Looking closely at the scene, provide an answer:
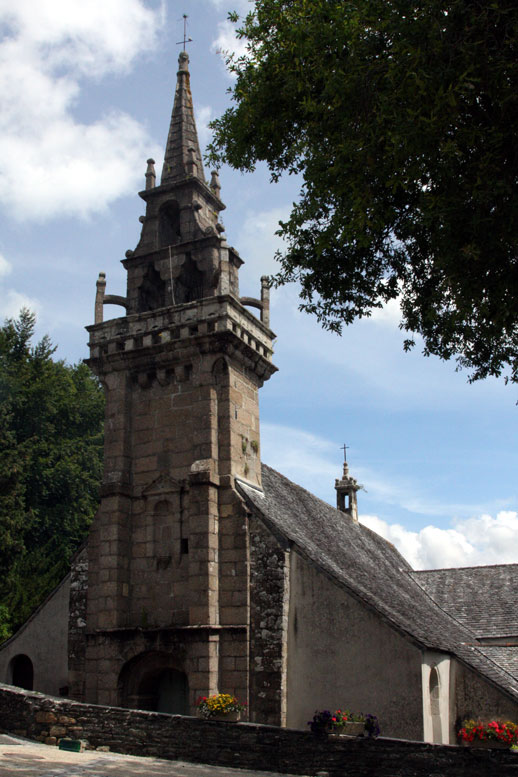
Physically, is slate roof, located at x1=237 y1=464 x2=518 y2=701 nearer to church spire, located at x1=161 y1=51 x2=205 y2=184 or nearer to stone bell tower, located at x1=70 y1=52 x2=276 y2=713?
stone bell tower, located at x1=70 y1=52 x2=276 y2=713

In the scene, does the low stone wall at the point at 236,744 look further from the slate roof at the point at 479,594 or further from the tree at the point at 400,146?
the slate roof at the point at 479,594

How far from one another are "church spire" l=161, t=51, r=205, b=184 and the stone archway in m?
12.4

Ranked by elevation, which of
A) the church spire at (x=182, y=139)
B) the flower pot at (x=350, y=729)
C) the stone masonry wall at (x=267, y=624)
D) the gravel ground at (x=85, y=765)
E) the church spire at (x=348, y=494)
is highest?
the church spire at (x=182, y=139)

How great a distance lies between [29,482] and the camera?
31.4 metres

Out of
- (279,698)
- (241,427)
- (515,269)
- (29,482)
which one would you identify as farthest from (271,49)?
(29,482)

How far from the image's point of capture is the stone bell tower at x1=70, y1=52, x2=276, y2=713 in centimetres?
1611

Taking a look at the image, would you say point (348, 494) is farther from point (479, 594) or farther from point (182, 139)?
point (182, 139)

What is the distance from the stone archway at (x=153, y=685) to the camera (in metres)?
16.3

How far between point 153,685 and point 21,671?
7.17 meters

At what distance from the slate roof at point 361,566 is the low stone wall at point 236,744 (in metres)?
3.81

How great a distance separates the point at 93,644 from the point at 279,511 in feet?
18.7

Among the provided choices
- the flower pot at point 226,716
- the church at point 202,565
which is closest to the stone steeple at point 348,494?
the church at point 202,565

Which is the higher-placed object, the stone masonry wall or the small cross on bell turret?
the small cross on bell turret

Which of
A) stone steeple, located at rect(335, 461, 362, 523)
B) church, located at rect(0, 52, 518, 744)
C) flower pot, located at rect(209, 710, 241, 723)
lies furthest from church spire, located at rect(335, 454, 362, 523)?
flower pot, located at rect(209, 710, 241, 723)
